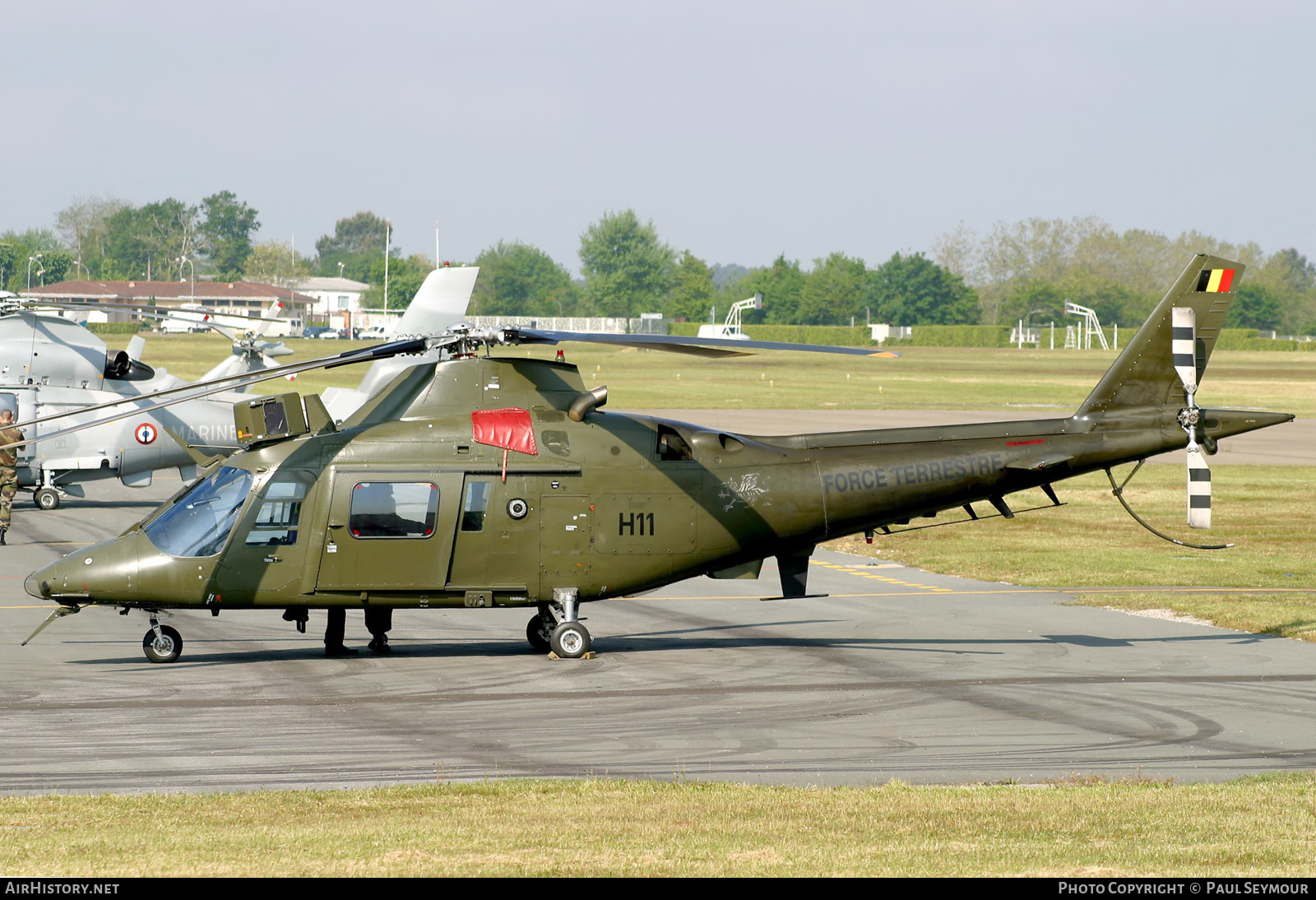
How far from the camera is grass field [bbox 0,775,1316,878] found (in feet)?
25.2

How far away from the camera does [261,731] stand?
39.8 ft

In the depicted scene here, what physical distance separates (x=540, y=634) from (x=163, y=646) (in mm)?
4083

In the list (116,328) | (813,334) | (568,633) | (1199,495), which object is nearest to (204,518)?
(568,633)

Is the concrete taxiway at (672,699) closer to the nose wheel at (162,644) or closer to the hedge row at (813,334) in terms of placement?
the nose wheel at (162,644)

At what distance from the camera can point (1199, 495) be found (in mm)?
15102

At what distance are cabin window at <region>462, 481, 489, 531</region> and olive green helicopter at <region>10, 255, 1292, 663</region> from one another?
18 mm

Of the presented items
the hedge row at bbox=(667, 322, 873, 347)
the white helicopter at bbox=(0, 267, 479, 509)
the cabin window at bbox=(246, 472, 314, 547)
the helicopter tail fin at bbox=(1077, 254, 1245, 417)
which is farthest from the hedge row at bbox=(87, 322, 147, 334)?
the helicopter tail fin at bbox=(1077, 254, 1245, 417)

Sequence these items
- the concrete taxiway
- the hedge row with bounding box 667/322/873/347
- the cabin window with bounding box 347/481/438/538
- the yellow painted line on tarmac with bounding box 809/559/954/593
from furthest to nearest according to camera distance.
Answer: the hedge row with bounding box 667/322/873/347
the yellow painted line on tarmac with bounding box 809/559/954/593
the cabin window with bounding box 347/481/438/538
the concrete taxiway

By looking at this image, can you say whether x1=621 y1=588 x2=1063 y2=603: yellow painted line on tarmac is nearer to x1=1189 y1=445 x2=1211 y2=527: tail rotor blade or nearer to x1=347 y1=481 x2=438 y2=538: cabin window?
x1=1189 y1=445 x2=1211 y2=527: tail rotor blade

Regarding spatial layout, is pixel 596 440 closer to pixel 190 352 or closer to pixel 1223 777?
pixel 1223 777

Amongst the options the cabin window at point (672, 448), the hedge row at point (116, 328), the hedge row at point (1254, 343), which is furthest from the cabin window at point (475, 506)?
the hedge row at point (1254, 343)

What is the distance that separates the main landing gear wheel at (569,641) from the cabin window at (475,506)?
142 cm

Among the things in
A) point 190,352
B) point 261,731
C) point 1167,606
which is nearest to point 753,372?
point 190,352

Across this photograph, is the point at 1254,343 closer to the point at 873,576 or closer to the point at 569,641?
the point at 873,576
